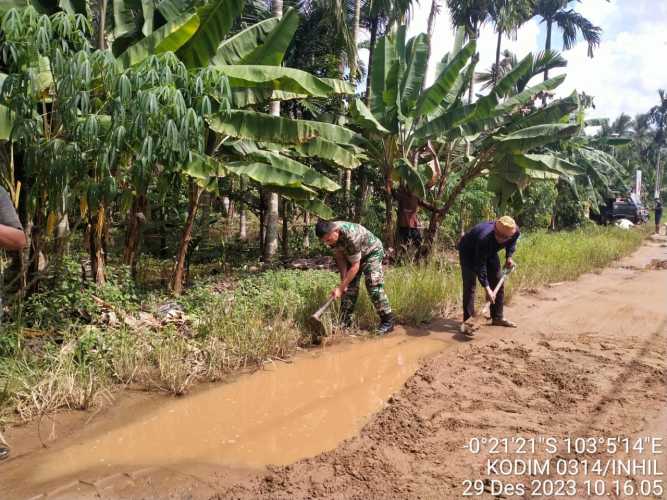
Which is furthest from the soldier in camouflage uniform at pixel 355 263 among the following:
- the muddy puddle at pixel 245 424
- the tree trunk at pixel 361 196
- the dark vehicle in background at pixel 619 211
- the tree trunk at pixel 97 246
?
the dark vehicle in background at pixel 619 211

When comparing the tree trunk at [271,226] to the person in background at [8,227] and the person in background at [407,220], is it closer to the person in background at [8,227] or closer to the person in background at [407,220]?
the person in background at [407,220]

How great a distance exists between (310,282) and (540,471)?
13.5 ft

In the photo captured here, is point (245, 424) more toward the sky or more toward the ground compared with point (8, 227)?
more toward the ground

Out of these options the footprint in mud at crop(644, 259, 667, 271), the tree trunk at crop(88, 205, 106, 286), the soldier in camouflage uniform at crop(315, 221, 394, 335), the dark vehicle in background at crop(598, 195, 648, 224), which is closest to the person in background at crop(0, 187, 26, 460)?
the tree trunk at crop(88, 205, 106, 286)

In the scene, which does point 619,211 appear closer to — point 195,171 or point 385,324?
point 385,324

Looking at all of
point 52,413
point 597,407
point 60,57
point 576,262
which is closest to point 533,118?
point 576,262

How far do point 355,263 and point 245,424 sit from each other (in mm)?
2272

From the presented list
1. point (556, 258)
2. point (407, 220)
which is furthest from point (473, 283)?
point (556, 258)

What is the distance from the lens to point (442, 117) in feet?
28.5

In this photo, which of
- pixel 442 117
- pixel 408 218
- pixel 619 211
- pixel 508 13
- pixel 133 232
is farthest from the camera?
pixel 619 211

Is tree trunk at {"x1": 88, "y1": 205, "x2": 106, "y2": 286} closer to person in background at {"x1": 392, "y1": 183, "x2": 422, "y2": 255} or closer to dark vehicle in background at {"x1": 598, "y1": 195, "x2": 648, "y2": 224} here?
person in background at {"x1": 392, "y1": 183, "x2": 422, "y2": 255}

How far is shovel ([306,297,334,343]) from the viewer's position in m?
5.40

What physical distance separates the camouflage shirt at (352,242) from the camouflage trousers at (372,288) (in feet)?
0.39

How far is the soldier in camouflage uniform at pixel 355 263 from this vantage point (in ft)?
17.6
